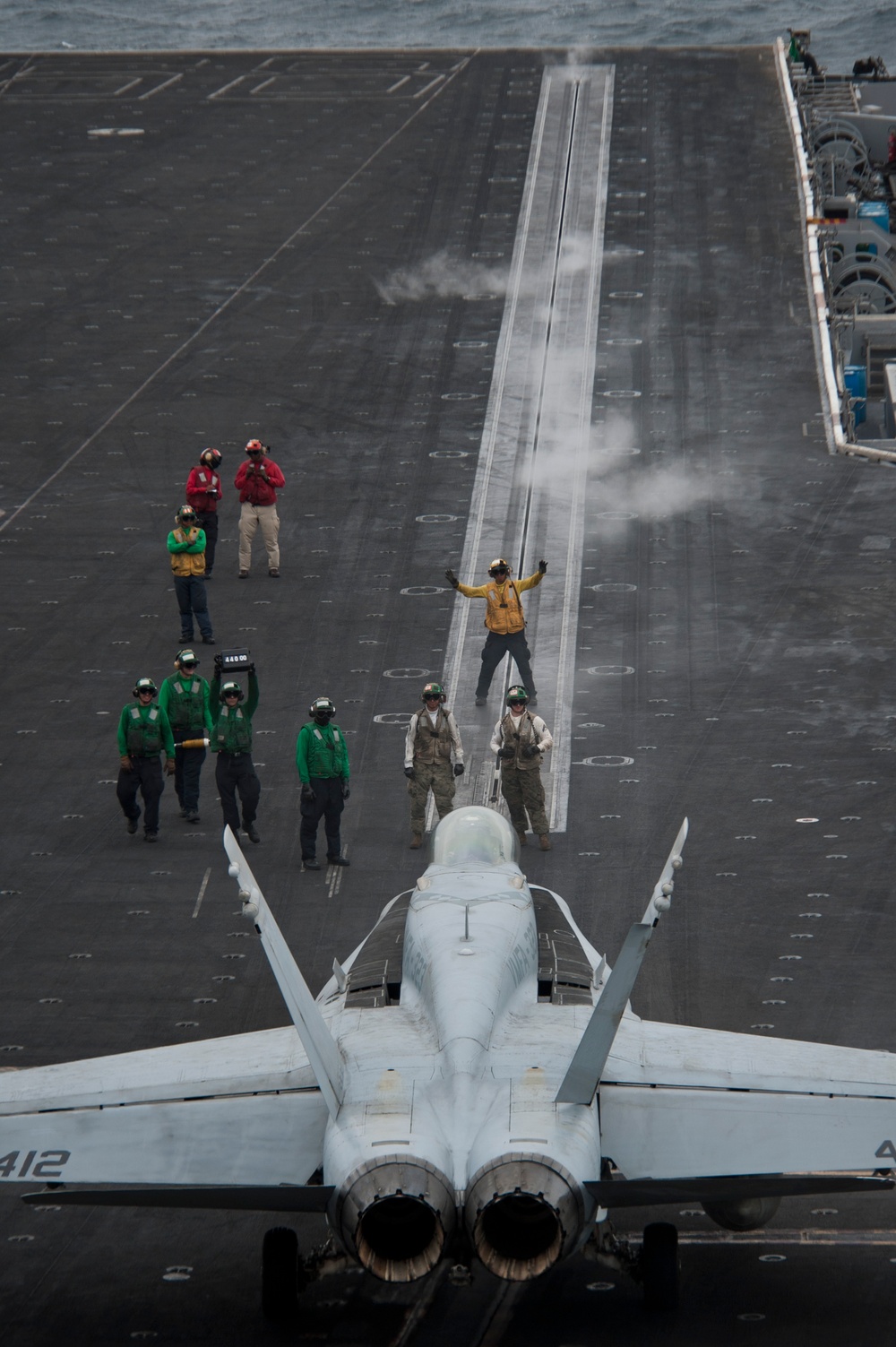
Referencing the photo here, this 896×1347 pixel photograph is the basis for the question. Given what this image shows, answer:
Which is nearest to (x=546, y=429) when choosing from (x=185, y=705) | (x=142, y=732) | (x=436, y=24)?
(x=185, y=705)

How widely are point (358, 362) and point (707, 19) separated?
75315mm

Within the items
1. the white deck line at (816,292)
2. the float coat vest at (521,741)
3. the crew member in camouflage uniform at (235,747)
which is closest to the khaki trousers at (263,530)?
the crew member in camouflage uniform at (235,747)

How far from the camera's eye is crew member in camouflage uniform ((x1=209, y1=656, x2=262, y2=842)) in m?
21.7

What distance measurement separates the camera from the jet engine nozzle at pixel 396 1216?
429 inches

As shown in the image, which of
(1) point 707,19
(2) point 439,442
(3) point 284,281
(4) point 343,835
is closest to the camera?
(4) point 343,835

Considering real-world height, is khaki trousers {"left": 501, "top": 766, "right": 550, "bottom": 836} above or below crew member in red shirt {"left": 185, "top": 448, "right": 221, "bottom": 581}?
below

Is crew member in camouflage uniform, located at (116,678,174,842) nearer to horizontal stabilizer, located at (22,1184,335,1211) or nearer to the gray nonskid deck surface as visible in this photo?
the gray nonskid deck surface

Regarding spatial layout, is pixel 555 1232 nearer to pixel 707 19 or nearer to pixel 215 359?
pixel 215 359

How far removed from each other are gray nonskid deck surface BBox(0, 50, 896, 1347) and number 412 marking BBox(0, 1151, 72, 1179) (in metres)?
1.84

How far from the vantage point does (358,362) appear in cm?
4084

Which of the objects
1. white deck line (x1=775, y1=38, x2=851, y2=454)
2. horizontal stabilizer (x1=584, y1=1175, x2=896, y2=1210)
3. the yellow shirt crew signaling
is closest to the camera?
horizontal stabilizer (x1=584, y1=1175, x2=896, y2=1210)

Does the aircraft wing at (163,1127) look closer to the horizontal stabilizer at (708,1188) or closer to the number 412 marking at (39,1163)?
the number 412 marking at (39,1163)

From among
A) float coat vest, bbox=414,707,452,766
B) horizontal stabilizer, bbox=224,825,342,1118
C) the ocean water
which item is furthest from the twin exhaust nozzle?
the ocean water

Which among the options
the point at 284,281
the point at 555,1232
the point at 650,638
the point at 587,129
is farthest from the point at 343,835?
the point at 587,129
